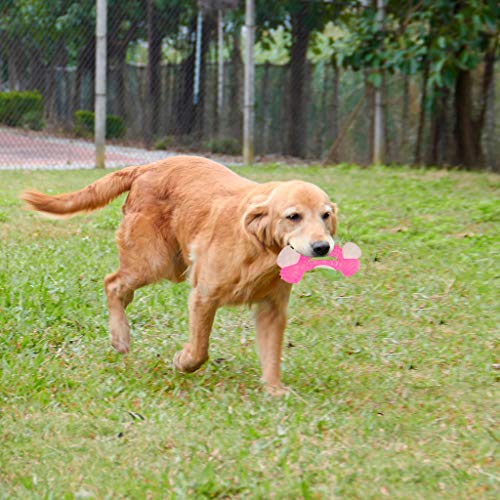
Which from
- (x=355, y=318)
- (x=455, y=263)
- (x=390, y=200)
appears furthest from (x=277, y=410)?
(x=390, y=200)

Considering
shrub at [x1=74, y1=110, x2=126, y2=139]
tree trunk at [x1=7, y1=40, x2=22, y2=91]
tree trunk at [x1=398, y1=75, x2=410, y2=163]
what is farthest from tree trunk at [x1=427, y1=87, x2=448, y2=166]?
tree trunk at [x1=7, y1=40, x2=22, y2=91]

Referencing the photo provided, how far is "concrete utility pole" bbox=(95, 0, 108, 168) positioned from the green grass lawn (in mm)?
5557

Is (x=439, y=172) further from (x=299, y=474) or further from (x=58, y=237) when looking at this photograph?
(x=299, y=474)

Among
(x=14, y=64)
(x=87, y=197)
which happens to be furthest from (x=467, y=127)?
(x=87, y=197)

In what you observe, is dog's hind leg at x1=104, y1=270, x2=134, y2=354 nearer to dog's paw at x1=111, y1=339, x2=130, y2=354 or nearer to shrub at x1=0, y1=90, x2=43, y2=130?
dog's paw at x1=111, y1=339, x2=130, y2=354

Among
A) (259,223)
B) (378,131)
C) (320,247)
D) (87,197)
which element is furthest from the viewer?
(378,131)

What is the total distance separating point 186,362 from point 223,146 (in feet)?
35.5

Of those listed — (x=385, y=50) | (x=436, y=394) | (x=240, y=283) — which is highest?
(x=385, y=50)

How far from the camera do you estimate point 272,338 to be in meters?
4.10

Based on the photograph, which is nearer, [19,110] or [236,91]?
[19,110]

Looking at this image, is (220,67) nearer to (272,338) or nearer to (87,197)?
(87,197)

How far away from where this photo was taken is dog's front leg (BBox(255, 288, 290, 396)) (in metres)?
4.09

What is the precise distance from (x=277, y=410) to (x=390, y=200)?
20.2 feet

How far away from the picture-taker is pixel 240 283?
13.0 feet
